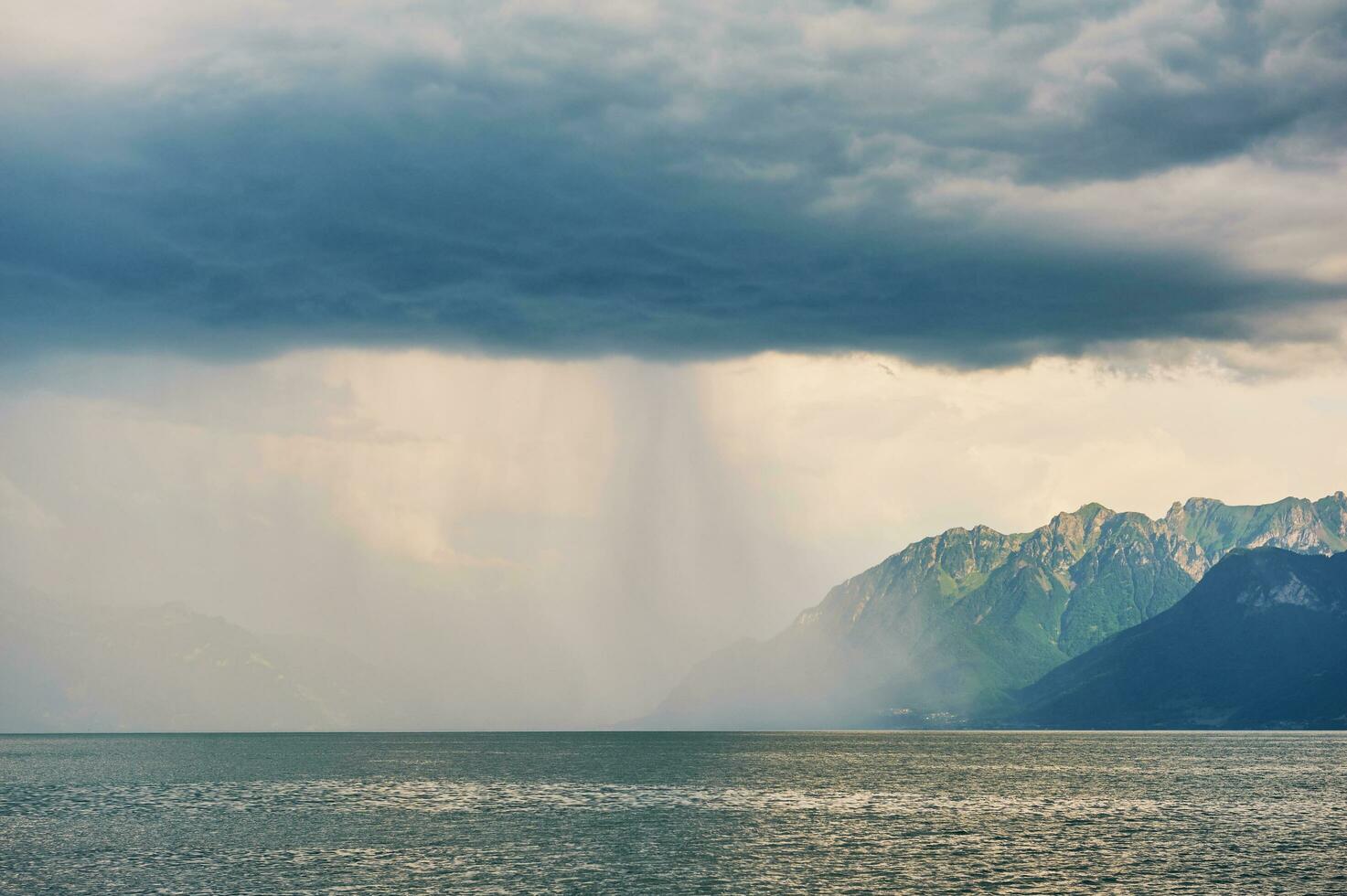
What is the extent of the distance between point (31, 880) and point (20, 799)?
112 m

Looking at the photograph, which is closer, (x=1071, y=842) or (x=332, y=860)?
(x=332, y=860)

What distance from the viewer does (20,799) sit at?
19938 centimetres

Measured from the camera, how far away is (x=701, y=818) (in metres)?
158

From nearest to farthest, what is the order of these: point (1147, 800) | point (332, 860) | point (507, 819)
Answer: point (332, 860) < point (507, 819) < point (1147, 800)

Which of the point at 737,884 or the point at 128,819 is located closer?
the point at 737,884

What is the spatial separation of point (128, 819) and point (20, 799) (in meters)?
55.7

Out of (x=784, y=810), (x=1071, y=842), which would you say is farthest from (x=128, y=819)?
(x=1071, y=842)

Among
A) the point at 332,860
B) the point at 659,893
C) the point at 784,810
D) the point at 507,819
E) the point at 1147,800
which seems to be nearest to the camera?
the point at 659,893

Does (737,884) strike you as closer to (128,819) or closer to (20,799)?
(128,819)

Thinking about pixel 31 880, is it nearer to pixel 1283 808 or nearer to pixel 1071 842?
pixel 1071 842

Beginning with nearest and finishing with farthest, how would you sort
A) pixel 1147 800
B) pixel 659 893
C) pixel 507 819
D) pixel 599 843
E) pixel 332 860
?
pixel 659 893 → pixel 332 860 → pixel 599 843 → pixel 507 819 → pixel 1147 800

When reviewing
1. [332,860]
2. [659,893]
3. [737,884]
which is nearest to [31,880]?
[332,860]

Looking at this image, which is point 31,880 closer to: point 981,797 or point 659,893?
point 659,893

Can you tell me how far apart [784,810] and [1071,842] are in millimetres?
49055
